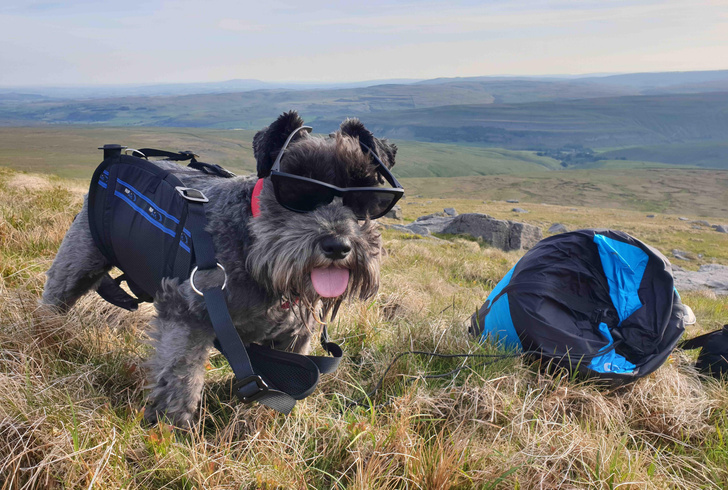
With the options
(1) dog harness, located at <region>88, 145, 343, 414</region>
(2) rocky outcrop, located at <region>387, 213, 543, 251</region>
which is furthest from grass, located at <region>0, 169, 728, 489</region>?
(2) rocky outcrop, located at <region>387, 213, 543, 251</region>

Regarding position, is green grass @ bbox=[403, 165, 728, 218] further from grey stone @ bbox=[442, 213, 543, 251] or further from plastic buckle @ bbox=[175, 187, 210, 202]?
plastic buckle @ bbox=[175, 187, 210, 202]

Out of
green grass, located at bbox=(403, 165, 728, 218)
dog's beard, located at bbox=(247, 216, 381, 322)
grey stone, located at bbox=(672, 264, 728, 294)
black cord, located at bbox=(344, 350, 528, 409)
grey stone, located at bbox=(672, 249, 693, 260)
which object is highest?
dog's beard, located at bbox=(247, 216, 381, 322)

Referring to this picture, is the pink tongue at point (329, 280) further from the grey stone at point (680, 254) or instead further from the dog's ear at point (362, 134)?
the grey stone at point (680, 254)

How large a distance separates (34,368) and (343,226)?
109 inches

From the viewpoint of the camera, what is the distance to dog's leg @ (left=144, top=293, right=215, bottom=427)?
3.44 metres

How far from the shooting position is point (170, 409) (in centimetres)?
341

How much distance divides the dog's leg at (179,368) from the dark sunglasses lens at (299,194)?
117 centimetres

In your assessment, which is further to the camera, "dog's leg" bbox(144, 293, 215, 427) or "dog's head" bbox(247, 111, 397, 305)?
"dog's leg" bbox(144, 293, 215, 427)

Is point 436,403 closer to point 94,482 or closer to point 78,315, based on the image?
point 94,482

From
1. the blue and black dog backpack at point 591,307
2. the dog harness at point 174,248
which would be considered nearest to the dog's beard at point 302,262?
the dog harness at point 174,248

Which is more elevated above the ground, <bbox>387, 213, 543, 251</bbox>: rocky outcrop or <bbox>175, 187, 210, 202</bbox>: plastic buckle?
<bbox>175, 187, 210, 202</bbox>: plastic buckle

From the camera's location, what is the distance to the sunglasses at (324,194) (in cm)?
313

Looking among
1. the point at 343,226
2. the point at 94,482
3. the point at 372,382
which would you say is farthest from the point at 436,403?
the point at 94,482

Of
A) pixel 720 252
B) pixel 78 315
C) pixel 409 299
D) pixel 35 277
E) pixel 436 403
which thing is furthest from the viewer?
pixel 720 252
